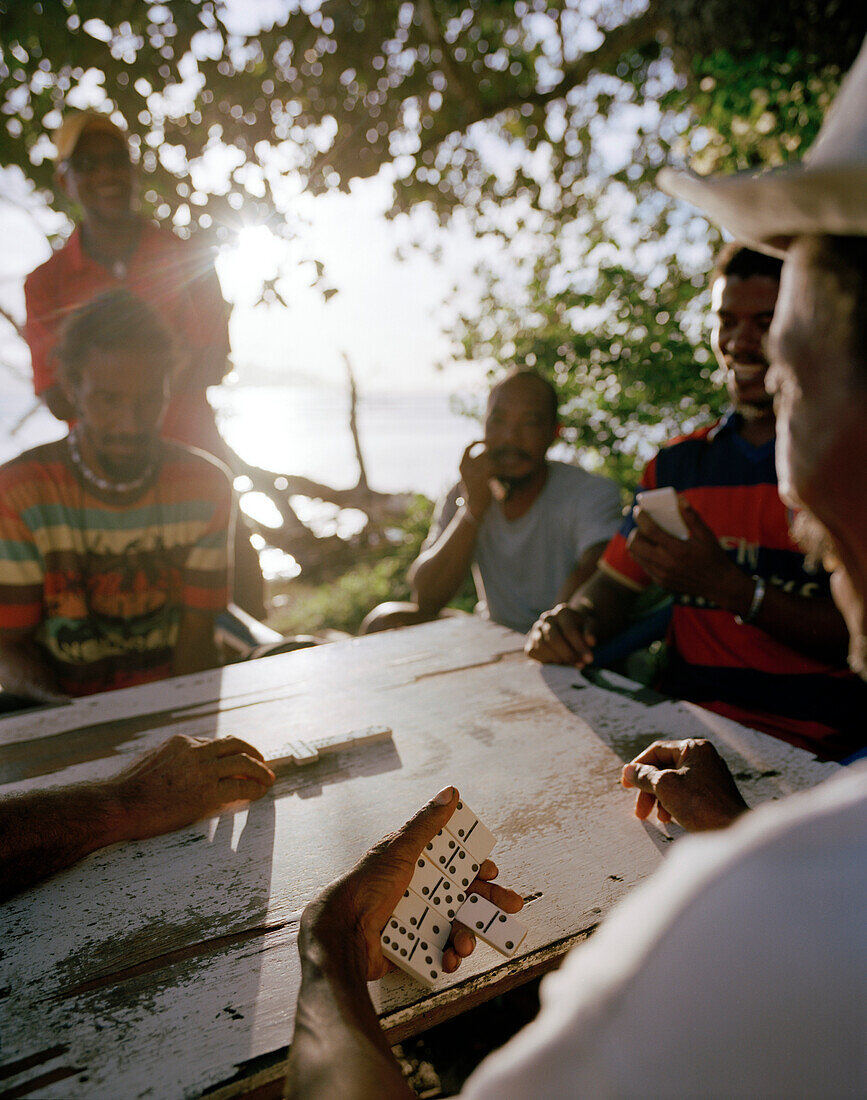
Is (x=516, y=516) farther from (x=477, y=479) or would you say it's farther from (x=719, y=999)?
(x=719, y=999)

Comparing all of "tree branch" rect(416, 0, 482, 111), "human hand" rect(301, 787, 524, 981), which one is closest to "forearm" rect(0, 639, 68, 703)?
"human hand" rect(301, 787, 524, 981)

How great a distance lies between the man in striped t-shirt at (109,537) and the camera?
231 cm

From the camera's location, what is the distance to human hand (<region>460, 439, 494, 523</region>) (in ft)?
11.0

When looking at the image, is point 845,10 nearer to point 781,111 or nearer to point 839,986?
point 781,111

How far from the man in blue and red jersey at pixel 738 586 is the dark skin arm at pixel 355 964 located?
1127mm

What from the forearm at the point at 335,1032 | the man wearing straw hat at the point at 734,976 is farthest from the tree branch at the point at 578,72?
the forearm at the point at 335,1032

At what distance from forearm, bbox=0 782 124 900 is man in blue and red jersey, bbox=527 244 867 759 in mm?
1282

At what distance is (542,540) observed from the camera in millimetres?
3248

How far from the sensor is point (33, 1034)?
0.88m

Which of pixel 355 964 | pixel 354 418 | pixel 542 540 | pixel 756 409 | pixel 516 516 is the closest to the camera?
pixel 355 964

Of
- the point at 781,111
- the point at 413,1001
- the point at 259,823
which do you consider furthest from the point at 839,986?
the point at 781,111

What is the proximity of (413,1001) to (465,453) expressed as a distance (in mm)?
2687

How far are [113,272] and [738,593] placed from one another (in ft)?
10.1

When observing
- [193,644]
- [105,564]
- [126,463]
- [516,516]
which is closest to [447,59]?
[516,516]
